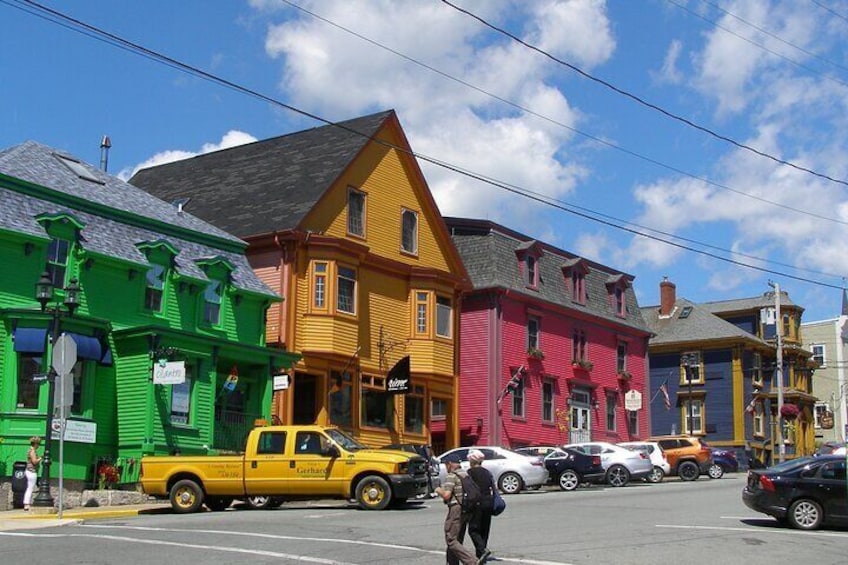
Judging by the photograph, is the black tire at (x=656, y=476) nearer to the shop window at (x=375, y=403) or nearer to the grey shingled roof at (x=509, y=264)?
the shop window at (x=375, y=403)

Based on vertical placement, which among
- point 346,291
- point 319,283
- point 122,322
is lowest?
point 122,322

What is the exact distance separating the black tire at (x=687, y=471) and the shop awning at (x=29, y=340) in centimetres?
2316

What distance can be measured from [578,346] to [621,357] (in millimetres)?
4397

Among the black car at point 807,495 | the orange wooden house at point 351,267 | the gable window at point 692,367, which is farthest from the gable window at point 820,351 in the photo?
the black car at point 807,495

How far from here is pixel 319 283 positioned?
35969 mm

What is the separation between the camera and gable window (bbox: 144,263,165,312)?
31203mm

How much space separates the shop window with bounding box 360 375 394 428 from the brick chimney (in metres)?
35.1

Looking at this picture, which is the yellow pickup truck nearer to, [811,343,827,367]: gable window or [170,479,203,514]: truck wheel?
[170,479,203,514]: truck wheel

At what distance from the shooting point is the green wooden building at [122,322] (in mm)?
26766

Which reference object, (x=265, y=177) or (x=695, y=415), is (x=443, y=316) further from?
(x=695, y=415)

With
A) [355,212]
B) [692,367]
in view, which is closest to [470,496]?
[355,212]

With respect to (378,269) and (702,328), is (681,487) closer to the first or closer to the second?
(378,269)

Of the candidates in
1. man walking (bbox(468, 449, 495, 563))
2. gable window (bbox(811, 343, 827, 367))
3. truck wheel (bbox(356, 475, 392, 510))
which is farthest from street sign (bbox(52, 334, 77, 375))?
gable window (bbox(811, 343, 827, 367))

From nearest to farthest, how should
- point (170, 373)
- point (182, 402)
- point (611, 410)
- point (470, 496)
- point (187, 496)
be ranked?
point (470, 496) → point (187, 496) → point (170, 373) → point (182, 402) → point (611, 410)
